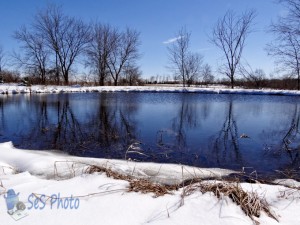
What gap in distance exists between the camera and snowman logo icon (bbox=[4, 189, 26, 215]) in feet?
5.80

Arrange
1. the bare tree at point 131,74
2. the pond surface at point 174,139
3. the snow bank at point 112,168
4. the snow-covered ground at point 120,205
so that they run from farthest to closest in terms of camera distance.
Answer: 1. the bare tree at point 131,74
2. the pond surface at point 174,139
3. the snow bank at point 112,168
4. the snow-covered ground at point 120,205

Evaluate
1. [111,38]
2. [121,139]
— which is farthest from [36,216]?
[111,38]

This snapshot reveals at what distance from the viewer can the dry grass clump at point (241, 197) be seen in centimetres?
177

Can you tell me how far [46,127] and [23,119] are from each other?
6.00 feet

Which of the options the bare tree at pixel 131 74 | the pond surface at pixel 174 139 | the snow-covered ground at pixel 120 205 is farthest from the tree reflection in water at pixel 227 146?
the bare tree at pixel 131 74

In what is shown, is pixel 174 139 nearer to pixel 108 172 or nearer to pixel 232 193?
pixel 108 172

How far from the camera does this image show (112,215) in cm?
171

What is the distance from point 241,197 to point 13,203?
2009 millimetres

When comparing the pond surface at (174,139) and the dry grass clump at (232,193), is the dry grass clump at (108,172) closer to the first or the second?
the dry grass clump at (232,193)

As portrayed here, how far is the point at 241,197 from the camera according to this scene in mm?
1864

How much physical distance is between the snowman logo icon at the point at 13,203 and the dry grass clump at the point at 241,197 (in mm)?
1475

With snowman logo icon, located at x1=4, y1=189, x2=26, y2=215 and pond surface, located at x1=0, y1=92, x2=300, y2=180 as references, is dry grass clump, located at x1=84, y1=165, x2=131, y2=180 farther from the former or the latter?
snowman logo icon, located at x1=4, y1=189, x2=26, y2=215

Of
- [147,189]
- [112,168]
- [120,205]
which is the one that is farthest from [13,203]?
[112,168]

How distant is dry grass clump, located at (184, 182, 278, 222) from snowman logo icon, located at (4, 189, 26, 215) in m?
1.48
